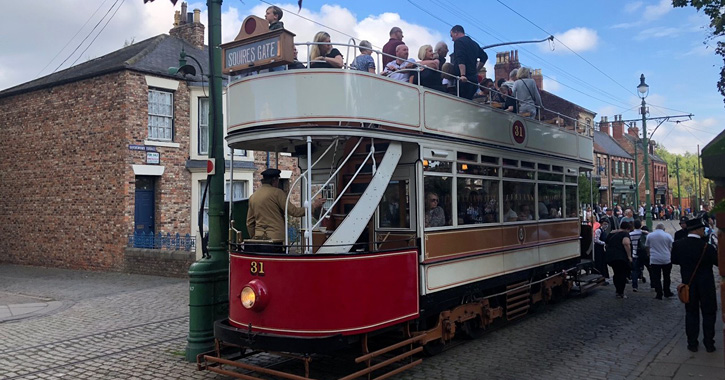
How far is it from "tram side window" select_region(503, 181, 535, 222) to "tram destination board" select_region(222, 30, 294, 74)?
13.5ft

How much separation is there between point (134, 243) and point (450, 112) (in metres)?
12.2

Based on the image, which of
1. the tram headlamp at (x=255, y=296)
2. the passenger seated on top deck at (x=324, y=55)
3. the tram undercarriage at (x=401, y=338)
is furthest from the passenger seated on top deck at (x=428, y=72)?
the tram headlamp at (x=255, y=296)

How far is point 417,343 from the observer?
7.14m

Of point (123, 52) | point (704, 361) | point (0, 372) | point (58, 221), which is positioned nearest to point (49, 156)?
point (58, 221)

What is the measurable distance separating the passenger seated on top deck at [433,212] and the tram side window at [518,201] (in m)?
1.85

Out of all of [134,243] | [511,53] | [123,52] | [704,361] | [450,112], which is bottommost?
[704,361]

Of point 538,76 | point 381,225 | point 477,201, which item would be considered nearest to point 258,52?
point 381,225

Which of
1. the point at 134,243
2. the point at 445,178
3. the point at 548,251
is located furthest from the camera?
the point at 134,243

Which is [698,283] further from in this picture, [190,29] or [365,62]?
[190,29]

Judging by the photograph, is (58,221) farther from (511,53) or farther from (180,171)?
(511,53)

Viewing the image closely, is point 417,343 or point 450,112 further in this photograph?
point 450,112

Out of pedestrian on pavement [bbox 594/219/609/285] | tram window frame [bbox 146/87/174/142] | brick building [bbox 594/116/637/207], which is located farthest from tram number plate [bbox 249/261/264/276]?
brick building [bbox 594/116/637/207]

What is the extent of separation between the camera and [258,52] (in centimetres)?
682

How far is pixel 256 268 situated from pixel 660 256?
8574 millimetres
